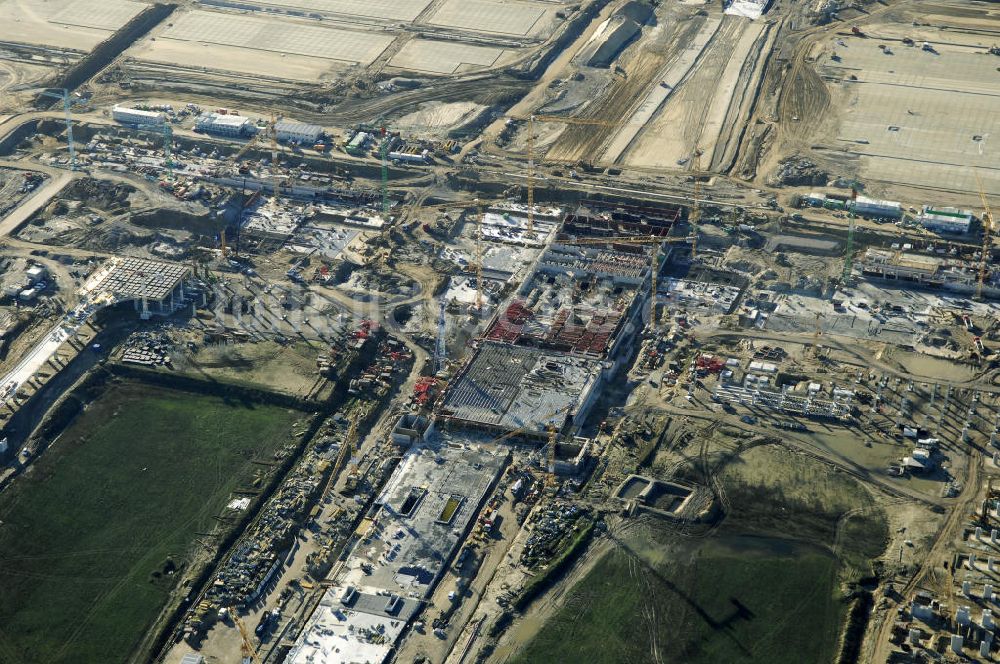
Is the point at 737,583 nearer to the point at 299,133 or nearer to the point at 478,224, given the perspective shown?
the point at 478,224

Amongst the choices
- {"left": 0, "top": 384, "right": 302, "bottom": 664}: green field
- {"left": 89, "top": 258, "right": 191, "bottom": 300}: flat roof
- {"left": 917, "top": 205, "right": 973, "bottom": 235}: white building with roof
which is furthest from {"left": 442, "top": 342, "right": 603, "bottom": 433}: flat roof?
{"left": 917, "top": 205, "right": 973, "bottom": 235}: white building with roof

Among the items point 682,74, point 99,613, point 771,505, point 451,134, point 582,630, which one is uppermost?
point 682,74

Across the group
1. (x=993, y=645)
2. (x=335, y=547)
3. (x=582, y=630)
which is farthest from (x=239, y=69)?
(x=993, y=645)

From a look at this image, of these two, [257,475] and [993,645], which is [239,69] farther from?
[993,645]

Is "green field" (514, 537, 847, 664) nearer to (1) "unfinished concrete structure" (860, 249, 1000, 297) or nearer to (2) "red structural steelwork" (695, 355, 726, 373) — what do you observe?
(2) "red structural steelwork" (695, 355, 726, 373)

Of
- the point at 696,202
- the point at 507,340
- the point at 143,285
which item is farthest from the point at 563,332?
the point at 143,285

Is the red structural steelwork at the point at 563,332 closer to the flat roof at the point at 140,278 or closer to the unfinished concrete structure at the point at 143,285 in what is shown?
the unfinished concrete structure at the point at 143,285
